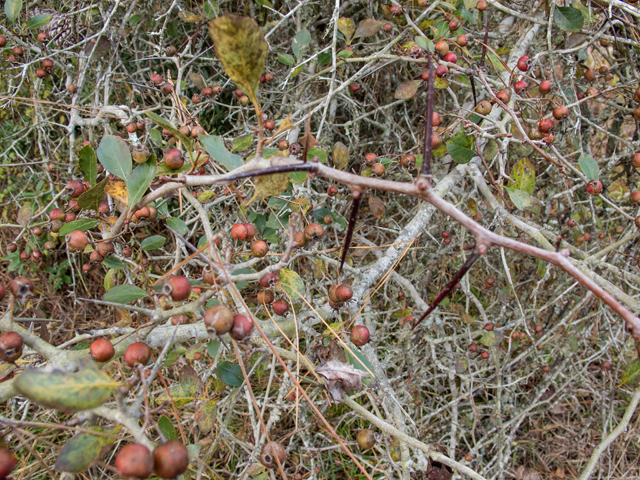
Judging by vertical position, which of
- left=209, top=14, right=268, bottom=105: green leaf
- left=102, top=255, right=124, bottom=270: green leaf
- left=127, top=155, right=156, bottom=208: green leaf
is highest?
left=209, top=14, right=268, bottom=105: green leaf

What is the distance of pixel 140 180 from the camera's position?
0.87 meters

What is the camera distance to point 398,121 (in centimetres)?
230

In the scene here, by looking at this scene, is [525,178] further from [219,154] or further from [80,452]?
[80,452]

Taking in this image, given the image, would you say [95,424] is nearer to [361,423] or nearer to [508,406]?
[361,423]

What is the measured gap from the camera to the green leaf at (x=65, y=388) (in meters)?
0.48

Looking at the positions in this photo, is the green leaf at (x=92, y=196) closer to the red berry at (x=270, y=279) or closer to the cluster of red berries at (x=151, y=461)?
the red berry at (x=270, y=279)

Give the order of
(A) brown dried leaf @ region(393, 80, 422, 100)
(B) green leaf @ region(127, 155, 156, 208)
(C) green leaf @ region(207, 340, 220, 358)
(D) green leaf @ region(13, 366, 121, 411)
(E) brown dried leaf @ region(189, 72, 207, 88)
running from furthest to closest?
(E) brown dried leaf @ region(189, 72, 207, 88), (A) brown dried leaf @ region(393, 80, 422, 100), (C) green leaf @ region(207, 340, 220, 358), (B) green leaf @ region(127, 155, 156, 208), (D) green leaf @ region(13, 366, 121, 411)

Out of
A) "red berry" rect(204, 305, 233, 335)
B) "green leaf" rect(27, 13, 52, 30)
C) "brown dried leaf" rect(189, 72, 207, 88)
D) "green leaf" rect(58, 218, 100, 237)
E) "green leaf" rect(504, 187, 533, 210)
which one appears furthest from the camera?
"brown dried leaf" rect(189, 72, 207, 88)

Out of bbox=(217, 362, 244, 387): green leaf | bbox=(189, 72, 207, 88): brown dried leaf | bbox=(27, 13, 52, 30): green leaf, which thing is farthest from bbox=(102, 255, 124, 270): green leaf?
bbox=(27, 13, 52, 30): green leaf

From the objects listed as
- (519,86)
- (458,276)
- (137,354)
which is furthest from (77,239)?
(519,86)

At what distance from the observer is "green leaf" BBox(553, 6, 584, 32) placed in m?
1.38

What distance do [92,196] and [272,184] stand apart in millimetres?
493

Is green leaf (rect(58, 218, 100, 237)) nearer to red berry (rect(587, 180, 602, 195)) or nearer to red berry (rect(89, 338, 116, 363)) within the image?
red berry (rect(89, 338, 116, 363))

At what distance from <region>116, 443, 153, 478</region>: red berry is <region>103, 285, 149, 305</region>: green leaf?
1.31ft
